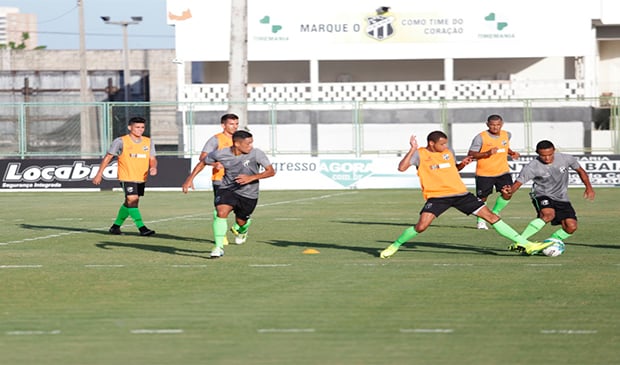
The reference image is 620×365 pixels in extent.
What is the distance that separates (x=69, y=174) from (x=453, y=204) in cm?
2367

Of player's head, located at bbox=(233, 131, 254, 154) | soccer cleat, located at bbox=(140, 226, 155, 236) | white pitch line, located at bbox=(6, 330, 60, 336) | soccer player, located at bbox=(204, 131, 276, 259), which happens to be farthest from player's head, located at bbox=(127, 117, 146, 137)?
Answer: white pitch line, located at bbox=(6, 330, 60, 336)

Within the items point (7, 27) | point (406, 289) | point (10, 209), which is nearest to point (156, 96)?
point (10, 209)

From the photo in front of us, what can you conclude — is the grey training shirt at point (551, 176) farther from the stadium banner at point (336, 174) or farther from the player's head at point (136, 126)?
the stadium banner at point (336, 174)

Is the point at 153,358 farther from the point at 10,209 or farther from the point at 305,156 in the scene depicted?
the point at 305,156

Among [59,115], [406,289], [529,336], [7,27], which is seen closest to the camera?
[529,336]

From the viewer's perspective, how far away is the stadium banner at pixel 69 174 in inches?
1425

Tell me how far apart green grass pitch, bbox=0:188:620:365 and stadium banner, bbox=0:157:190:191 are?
51.2 ft

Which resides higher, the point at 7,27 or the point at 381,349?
the point at 7,27

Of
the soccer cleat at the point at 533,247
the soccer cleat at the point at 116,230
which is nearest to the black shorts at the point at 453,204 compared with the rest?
the soccer cleat at the point at 533,247

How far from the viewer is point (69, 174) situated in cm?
3631

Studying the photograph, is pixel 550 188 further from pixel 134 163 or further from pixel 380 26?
pixel 380 26

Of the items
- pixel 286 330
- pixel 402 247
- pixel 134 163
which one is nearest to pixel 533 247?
pixel 402 247

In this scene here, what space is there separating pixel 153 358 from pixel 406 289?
4.05 meters

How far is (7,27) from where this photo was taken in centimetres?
14025
